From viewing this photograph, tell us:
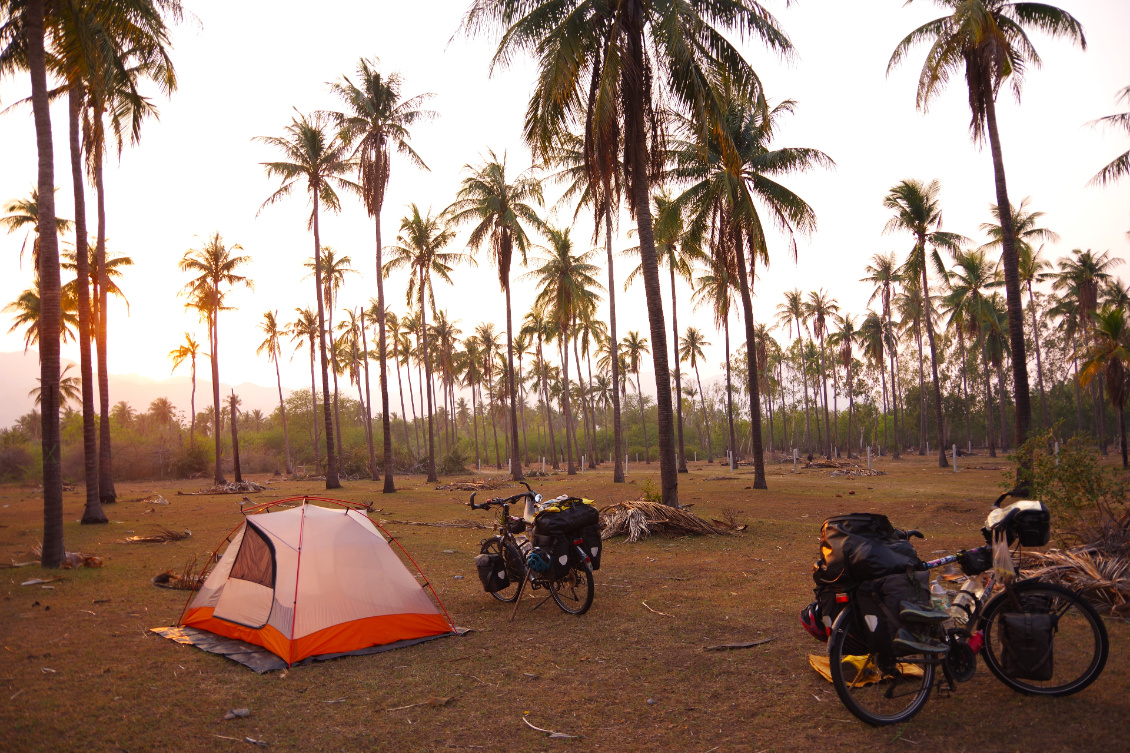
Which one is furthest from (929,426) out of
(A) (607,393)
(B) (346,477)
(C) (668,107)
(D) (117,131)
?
(D) (117,131)

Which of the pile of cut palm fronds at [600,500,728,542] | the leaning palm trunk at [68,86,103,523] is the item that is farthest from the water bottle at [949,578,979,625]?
the leaning palm trunk at [68,86,103,523]

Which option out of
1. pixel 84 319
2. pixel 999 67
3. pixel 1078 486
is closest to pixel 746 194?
A: pixel 999 67

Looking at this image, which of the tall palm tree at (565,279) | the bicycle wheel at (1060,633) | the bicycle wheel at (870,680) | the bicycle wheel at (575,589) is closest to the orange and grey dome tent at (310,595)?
the bicycle wheel at (575,589)

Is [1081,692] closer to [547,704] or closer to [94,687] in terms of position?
[547,704]

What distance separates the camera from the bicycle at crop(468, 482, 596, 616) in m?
6.93

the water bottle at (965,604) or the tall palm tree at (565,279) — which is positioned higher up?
the tall palm tree at (565,279)

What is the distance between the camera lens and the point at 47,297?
10.3 m

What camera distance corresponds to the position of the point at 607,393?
2731 inches

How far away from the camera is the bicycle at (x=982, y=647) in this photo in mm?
3963

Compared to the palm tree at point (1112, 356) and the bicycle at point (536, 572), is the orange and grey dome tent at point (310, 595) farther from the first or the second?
the palm tree at point (1112, 356)

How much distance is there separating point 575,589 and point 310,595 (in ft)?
9.07

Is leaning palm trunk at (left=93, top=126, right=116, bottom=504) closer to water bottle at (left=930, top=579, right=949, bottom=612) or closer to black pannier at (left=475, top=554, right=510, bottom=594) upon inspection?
black pannier at (left=475, top=554, right=510, bottom=594)

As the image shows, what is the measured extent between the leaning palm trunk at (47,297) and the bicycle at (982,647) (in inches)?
444

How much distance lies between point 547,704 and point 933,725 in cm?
249
